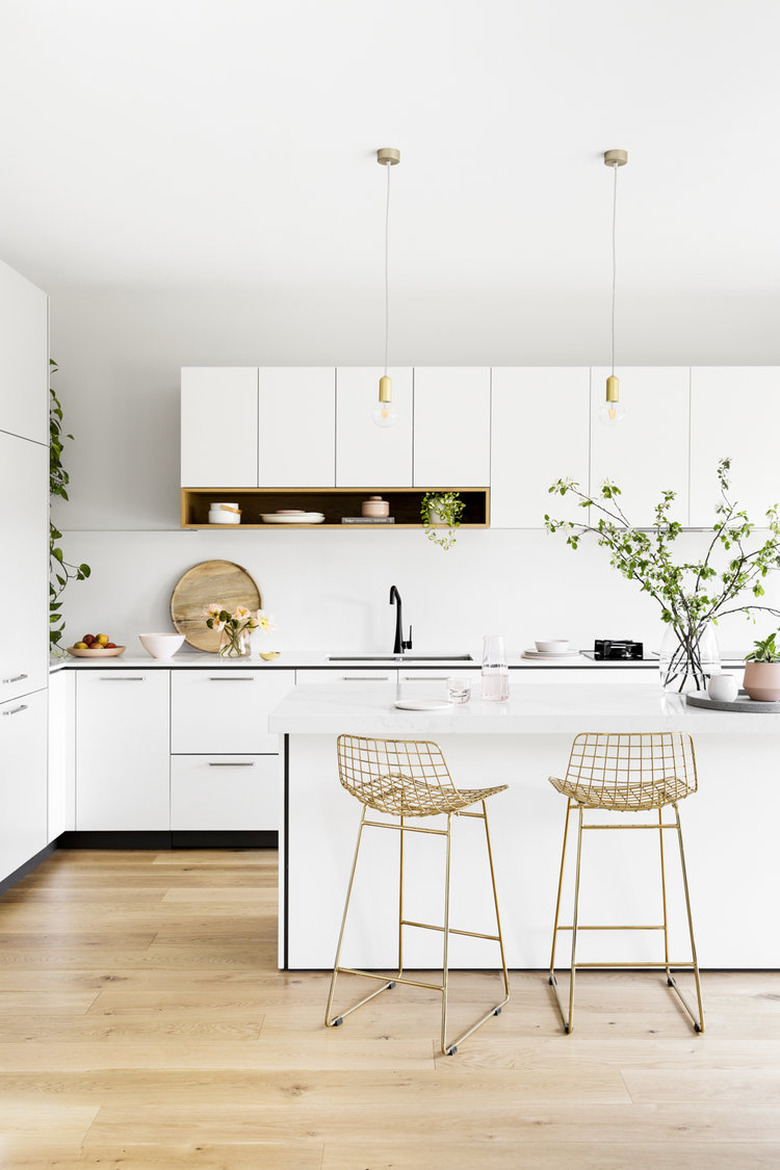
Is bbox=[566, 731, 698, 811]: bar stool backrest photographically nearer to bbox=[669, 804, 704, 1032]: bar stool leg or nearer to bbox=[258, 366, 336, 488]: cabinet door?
bbox=[669, 804, 704, 1032]: bar stool leg

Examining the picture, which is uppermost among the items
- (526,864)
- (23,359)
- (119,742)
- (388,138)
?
(388,138)

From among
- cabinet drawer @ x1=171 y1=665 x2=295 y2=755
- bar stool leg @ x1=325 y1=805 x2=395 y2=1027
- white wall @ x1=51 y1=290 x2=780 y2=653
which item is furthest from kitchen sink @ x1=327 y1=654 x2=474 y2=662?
bar stool leg @ x1=325 y1=805 x2=395 y2=1027

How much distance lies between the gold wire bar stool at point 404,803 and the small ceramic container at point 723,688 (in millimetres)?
769

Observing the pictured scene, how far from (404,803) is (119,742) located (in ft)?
7.48

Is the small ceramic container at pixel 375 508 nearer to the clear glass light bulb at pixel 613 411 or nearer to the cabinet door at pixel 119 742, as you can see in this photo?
the cabinet door at pixel 119 742

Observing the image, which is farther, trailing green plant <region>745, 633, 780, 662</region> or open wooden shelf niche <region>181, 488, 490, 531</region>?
open wooden shelf niche <region>181, 488, 490, 531</region>

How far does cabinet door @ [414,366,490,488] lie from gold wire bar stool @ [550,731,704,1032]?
6.58 feet

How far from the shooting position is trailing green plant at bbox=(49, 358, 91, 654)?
4906 millimetres

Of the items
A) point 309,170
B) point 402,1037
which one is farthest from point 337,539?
point 402,1037

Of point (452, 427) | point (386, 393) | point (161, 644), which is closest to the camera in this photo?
point (386, 393)

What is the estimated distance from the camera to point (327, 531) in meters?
5.13

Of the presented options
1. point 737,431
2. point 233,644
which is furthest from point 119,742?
point 737,431

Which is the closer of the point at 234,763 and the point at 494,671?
the point at 494,671

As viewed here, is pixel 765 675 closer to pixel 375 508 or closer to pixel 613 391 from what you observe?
pixel 613 391
